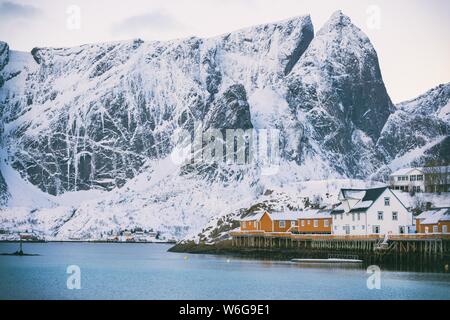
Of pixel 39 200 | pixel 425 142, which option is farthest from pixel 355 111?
pixel 39 200

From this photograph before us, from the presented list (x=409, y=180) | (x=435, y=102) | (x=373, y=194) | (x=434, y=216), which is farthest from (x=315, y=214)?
(x=435, y=102)

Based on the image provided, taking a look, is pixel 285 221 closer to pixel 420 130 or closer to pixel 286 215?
pixel 286 215

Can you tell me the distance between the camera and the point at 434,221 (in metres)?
43.2

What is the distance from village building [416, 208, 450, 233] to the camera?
4219 cm

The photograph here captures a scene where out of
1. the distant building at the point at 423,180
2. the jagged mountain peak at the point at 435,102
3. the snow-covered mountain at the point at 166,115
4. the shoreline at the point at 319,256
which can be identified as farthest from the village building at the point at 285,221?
the snow-covered mountain at the point at 166,115

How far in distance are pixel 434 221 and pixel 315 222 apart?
993cm

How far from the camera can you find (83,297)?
28.3 metres

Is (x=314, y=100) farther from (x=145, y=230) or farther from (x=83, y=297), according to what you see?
(x=83, y=297)

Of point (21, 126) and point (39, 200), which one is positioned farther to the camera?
point (21, 126)

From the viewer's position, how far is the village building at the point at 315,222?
164 feet

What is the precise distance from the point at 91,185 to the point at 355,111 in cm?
4664

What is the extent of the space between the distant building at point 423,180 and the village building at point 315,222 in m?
7.79

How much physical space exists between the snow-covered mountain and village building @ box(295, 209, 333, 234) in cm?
6439
